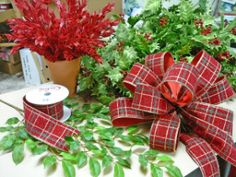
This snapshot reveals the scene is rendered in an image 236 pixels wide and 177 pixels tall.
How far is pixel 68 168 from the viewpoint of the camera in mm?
539

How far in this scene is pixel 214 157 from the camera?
0.58 metres

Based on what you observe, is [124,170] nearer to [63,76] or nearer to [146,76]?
[146,76]

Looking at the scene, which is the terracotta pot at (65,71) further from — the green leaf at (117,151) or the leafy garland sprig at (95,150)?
the green leaf at (117,151)

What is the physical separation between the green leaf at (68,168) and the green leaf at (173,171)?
7.3 inches

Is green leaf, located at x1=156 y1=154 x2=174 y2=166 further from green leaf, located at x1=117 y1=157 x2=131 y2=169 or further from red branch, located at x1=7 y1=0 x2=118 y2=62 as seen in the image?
red branch, located at x1=7 y1=0 x2=118 y2=62

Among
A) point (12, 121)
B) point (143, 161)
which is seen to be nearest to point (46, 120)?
point (12, 121)

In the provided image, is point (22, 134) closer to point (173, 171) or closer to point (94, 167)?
point (94, 167)

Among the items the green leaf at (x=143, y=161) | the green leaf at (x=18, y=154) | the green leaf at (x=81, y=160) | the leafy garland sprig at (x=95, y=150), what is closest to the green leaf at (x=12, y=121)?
the leafy garland sprig at (x=95, y=150)

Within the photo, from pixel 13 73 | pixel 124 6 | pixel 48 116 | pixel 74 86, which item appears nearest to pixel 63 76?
pixel 74 86

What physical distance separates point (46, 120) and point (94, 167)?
16 cm

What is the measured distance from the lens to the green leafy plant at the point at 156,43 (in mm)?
748

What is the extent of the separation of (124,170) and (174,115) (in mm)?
166

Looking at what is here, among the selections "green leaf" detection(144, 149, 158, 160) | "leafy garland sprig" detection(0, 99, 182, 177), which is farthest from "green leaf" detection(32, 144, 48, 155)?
"green leaf" detection(144, 149, 158, 160)

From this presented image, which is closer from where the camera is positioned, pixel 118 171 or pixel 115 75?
pixel 118 171
